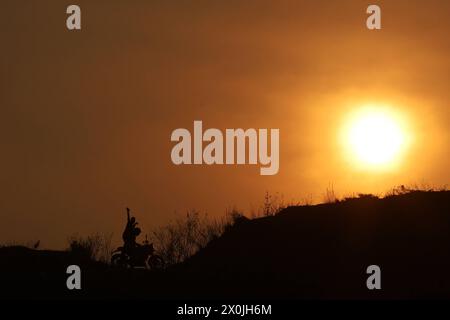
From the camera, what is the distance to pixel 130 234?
6456cm

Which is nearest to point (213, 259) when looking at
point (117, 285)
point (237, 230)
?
point (237, 230)

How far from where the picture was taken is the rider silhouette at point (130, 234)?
64.3 metres

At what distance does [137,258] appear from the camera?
64.7 meters

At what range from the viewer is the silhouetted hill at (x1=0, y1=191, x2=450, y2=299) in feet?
195

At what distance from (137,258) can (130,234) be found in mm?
961

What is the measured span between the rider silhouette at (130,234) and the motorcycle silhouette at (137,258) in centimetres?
11

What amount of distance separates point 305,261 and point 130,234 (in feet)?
22.3

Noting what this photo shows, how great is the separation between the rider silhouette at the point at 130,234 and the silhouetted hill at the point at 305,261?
1.29m

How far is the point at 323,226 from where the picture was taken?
6556 centimetres

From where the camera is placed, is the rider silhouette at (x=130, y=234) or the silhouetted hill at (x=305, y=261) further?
the rider silhouette at (x=130, y=234)

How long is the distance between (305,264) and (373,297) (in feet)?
18.7

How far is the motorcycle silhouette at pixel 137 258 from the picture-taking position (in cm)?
6462

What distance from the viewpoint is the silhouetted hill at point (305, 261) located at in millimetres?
59344
